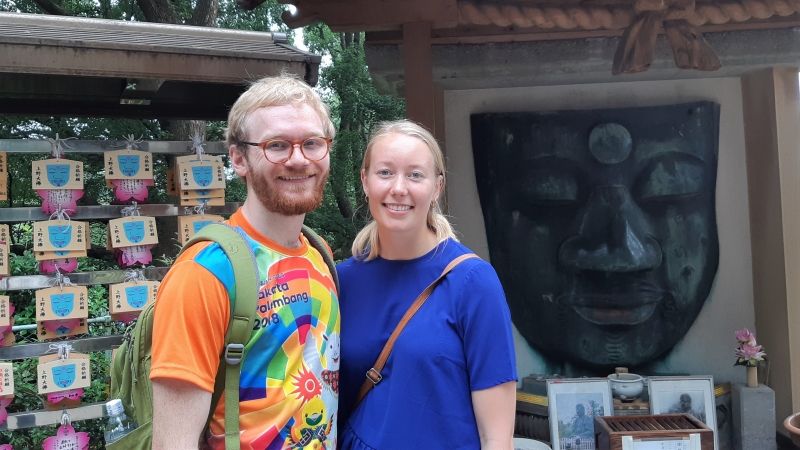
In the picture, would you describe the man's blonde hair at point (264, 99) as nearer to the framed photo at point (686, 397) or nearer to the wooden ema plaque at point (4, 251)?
the wooden ema plaque at point (4, 251)

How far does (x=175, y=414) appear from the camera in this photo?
1.32 meters

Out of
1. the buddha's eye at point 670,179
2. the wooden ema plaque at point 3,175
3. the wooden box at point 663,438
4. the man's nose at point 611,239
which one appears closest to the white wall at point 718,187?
the buddha's eye at point 670,179

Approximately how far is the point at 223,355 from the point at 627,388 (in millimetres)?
3501

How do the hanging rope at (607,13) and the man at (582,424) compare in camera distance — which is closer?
the hanging rope at (607,13)

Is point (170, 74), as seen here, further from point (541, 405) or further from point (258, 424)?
point (541, 405)

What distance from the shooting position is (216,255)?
1418 millimetres

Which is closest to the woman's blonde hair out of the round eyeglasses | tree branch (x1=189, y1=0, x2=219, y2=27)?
the round eyeglasses

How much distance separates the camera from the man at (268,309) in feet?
4.35

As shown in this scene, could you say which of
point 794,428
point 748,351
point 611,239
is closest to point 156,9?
point 611,239

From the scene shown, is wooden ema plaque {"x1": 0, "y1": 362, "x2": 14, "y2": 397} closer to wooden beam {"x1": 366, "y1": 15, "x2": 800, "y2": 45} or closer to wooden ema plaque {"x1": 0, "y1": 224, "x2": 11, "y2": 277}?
wooden ema plaque {"x1": 0, "y1": 224, "x2": 11, "y2": 277}

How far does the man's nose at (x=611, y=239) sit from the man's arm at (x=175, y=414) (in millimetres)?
3620

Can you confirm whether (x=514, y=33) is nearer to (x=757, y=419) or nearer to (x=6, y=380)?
(x=757, y=419)

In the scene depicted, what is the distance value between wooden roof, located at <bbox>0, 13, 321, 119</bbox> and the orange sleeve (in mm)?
1483

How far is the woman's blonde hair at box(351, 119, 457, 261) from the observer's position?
67.7 inches
